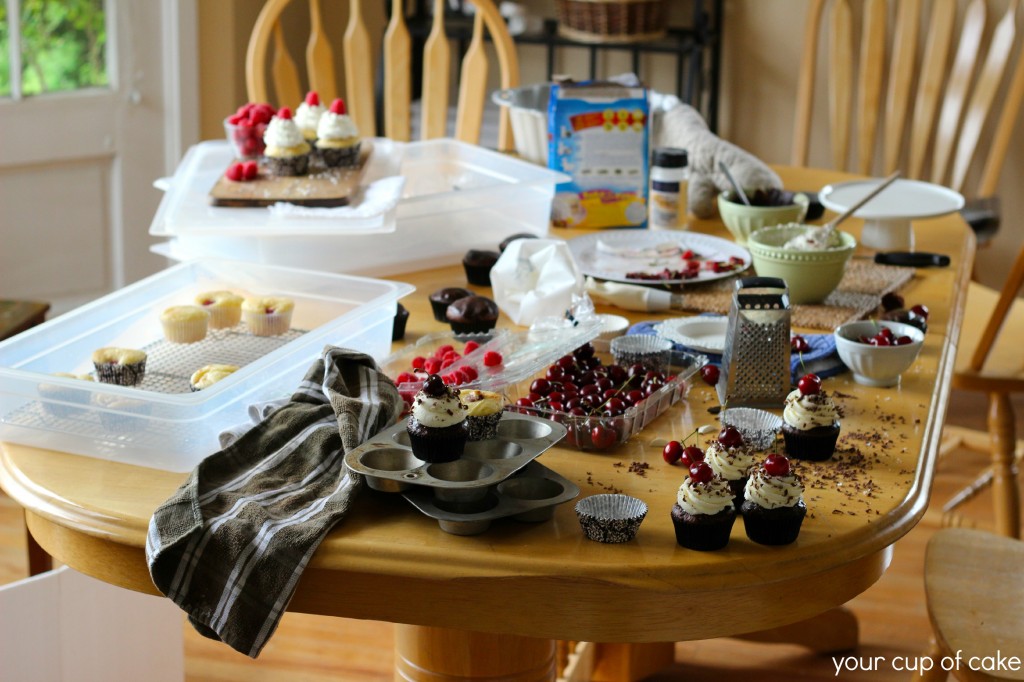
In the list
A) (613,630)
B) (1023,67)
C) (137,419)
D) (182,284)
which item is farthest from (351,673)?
(1023,67)

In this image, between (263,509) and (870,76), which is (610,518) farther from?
(870,76)

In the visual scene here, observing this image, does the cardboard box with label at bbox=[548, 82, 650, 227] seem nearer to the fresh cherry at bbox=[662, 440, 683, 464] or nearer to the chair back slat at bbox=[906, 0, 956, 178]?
the fresh cherry at bbox=[662, 440, 683, 464]

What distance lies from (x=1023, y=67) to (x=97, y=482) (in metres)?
2.59

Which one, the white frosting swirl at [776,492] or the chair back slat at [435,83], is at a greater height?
the chair back slat at [435,83]

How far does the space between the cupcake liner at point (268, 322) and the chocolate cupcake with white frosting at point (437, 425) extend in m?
0.49

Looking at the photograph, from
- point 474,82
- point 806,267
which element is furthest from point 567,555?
point 474,82

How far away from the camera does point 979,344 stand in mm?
2301

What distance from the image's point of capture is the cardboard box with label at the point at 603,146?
207cm

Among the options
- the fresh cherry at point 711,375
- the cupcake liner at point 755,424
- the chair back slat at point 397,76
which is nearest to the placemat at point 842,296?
the fresh cherry at point 711,375

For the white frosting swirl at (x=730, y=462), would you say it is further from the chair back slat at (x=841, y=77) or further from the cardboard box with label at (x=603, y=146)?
the chair back slat at (x=841, y=77)

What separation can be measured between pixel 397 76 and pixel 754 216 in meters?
1.19

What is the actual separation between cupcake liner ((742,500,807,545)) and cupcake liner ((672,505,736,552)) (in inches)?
0.7

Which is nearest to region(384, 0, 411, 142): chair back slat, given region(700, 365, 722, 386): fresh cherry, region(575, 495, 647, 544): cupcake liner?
region(700, 365, 722, 386): fresh cherry

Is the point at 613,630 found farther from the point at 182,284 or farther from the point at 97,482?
the point at 182,284
